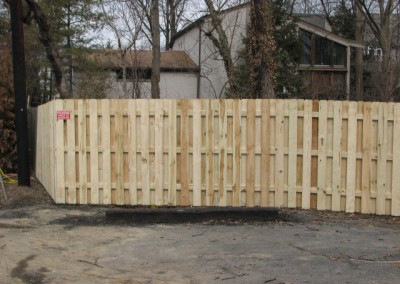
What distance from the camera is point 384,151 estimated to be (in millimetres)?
8625

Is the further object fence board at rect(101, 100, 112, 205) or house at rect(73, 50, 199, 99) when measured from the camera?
house at rect(73, 50, 199, 99)

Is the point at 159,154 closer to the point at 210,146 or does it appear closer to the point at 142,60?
the point at 210,146

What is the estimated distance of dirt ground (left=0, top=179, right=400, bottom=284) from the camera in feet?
18.2

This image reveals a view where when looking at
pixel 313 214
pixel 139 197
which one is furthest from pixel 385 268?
pixel 139 197

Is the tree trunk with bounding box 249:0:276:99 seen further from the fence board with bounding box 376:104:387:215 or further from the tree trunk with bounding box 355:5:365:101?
the tree trunk with bounding box 355:5:365:101

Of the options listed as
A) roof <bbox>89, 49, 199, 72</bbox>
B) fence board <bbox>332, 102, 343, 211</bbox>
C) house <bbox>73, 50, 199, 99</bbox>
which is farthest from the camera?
roof <bbox>89, 49, 199, 72</bbox>

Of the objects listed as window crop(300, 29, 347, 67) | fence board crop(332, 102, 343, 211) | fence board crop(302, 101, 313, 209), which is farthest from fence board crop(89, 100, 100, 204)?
window crop(300, 29, 347, 67)

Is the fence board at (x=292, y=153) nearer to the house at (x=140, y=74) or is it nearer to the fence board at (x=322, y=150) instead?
the fence board at (x=322, y=150)

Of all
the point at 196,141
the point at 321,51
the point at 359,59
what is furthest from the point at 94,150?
the point at 359,59

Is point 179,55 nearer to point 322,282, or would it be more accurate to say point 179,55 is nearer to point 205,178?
point 205,178

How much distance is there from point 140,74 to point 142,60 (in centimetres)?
217

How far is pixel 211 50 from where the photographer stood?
34875mm

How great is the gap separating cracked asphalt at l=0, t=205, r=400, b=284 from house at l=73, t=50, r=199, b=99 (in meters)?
20.8

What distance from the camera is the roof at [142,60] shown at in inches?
1211
